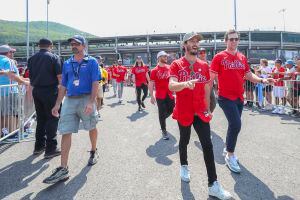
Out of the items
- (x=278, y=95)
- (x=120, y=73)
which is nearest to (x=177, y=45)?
(x=120, y=73)

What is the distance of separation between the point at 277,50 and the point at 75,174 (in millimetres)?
67523

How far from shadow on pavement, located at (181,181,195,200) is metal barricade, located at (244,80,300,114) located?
22.6 feet

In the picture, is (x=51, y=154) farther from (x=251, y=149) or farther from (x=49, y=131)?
(x=251, y=149)

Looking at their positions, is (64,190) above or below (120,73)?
below

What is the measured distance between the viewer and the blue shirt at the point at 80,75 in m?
4.05

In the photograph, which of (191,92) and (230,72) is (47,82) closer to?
(191,92)

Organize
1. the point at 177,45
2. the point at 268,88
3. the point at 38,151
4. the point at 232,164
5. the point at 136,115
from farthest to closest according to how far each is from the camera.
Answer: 1. the point at 177,45
2. the point at 268,88
3. the point at 136,115
4. the point at 38,151
5. the point at 232,164

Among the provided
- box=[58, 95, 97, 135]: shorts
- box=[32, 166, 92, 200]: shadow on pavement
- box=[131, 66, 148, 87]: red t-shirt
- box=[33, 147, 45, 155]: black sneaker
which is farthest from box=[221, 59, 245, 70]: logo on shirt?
box=[131, 66, 148, 87]: red t-shirt

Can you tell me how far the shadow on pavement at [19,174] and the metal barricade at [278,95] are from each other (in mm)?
8011

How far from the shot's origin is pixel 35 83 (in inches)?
199

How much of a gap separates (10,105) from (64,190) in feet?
10.9

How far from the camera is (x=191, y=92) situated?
346cm

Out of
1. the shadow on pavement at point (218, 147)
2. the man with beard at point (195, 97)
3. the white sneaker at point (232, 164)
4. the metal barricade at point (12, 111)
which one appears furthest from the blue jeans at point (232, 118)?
the metal barricade at point (12, 111)

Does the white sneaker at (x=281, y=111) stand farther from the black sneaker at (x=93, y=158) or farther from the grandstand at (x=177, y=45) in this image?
the grandstand at (x=177, y=45)
